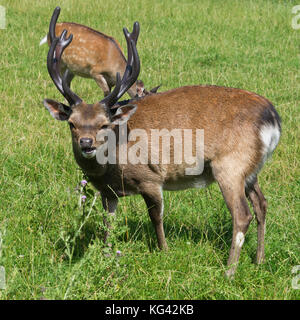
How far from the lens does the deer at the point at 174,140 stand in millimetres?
3932

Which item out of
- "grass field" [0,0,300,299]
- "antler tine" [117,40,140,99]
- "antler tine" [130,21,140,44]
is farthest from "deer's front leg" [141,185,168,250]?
"antler tine" [130,21,140,44]

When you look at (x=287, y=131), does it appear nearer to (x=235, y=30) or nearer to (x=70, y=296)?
(x=70, y=296)

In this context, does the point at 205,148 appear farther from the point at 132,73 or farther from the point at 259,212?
the point at 132,73

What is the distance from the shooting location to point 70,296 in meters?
3.04

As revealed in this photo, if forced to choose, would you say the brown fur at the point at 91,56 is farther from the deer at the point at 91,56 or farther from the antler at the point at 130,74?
the antler at the point at 130,74

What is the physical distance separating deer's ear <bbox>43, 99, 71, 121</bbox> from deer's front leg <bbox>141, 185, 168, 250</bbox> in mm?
803

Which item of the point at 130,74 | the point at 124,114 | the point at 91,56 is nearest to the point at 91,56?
the point at 91,56

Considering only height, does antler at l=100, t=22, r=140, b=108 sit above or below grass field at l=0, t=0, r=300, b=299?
above

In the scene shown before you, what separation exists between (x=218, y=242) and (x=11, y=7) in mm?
9189

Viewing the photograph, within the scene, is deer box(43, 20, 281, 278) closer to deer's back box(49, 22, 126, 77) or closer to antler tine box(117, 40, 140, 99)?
antler tine box(117, 40, 140, 99)

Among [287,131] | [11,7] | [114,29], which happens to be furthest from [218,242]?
[11,7]

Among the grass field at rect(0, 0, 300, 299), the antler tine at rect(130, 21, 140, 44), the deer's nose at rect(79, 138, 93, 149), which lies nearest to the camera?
the grass field at rect(0, 0, 300, 299)

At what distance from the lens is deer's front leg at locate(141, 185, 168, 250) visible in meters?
4.10

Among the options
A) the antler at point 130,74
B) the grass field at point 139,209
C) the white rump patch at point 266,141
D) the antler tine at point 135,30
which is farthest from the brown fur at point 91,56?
the white rump patch at point 266,141
